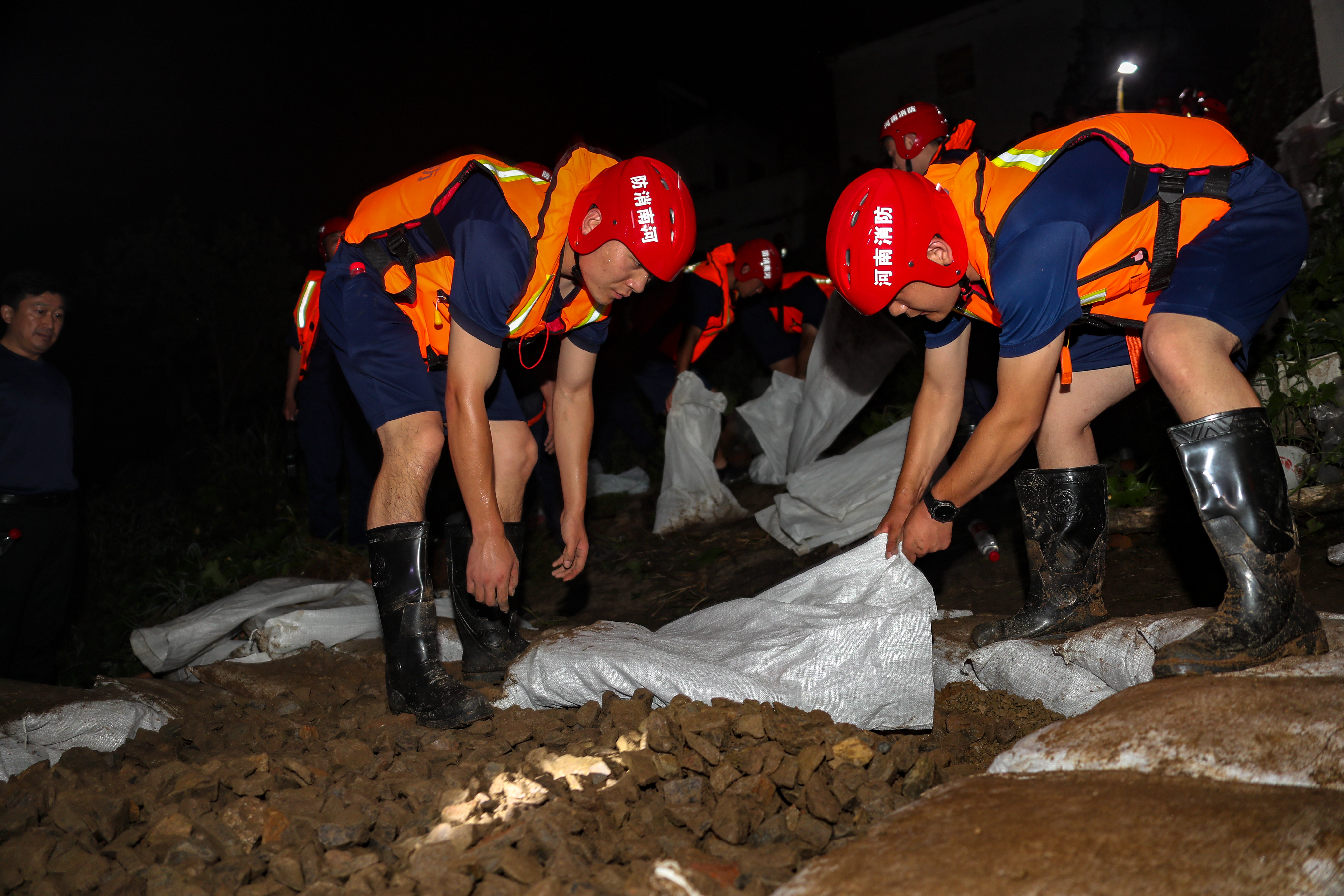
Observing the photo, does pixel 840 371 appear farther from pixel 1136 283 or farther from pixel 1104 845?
pixel 1104 845

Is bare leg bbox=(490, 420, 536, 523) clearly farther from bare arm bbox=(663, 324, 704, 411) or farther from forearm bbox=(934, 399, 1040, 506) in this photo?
bare arm bbox=(663, 324, 704, 411)

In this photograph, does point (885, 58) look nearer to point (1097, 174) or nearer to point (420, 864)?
point (1097, 174)

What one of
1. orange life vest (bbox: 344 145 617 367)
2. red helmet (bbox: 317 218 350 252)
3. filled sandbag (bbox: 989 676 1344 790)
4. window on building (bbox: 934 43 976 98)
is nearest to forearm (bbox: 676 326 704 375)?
red helmet (bbox: 317 218 350 252)

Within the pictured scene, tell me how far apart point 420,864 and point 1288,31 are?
590cm

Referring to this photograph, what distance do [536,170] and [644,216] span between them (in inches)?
20.4

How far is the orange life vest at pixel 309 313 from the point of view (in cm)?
367

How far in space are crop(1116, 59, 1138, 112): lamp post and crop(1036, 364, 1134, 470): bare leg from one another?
11.6m

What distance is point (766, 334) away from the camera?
5.47 metres

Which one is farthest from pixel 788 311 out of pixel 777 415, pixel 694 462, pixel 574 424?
pixel 574 424

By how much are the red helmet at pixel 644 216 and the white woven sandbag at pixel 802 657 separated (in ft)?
2.77

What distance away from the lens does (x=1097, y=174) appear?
5.82ft

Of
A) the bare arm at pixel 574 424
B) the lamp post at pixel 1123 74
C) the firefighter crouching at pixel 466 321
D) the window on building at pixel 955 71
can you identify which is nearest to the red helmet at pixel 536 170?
the firefighter crouching at pixel 466 321

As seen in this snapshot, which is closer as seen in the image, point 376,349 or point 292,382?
point 376,349

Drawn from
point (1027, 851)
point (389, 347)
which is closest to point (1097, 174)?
point (1027, 851)
